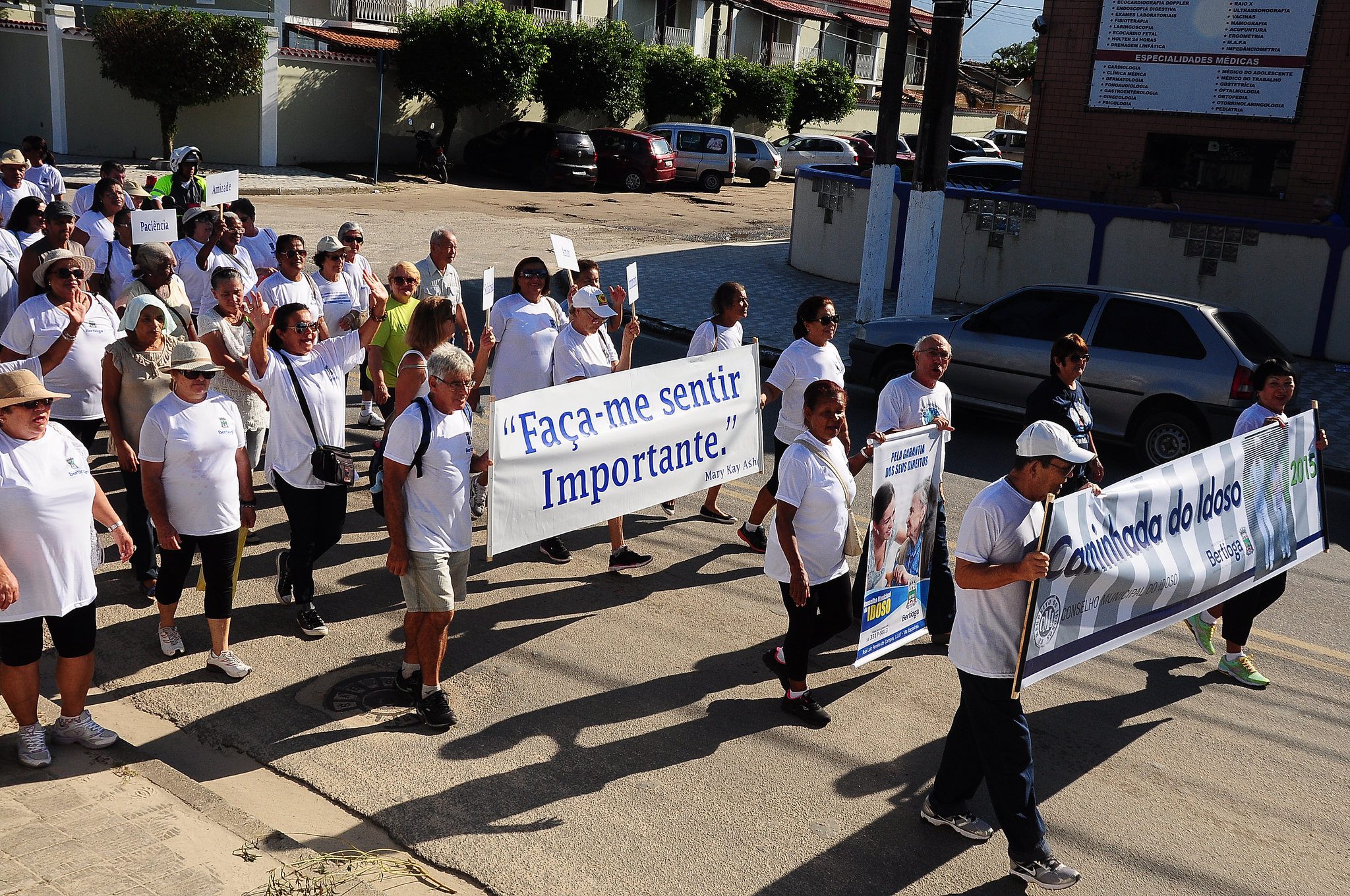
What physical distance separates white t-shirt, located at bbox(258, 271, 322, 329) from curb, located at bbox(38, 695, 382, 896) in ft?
11.9

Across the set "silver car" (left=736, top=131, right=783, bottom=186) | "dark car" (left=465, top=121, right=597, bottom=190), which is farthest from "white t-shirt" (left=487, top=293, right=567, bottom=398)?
"silver car" (left=736, top=131, right=783, bottom=186)

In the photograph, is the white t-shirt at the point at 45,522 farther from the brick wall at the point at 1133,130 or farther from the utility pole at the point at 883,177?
the brick wall at the point at 1133,130

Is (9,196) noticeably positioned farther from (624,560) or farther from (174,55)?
(174,55)

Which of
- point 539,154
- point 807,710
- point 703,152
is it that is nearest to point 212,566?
point 807,710

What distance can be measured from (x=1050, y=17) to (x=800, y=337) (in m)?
13.7

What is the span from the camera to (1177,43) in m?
18.2

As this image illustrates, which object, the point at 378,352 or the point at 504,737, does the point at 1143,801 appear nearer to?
the point at 504,737

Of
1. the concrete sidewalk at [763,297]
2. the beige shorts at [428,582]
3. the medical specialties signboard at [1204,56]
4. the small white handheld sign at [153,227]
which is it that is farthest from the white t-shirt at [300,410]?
the medical specialties signboard at [1204,56]

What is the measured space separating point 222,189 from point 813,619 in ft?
26.9

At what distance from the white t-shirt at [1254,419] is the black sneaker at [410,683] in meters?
4.56

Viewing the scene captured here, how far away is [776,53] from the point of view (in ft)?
178

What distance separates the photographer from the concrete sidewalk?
13.8m

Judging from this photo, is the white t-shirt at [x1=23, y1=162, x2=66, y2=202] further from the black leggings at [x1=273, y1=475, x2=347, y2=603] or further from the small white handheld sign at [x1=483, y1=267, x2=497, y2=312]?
the black leggings at [x1=273, y1=475, x2=347, y2=603]

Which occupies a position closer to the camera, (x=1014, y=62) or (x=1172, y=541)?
(x=1172, y=541)
